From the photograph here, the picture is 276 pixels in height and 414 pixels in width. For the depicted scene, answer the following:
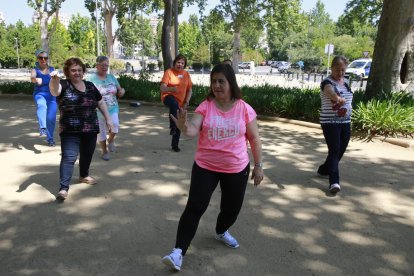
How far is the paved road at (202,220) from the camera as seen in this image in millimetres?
3359

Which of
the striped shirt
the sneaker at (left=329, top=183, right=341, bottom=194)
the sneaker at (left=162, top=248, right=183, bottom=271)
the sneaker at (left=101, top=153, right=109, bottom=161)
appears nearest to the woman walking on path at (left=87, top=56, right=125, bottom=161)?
the sneaker at (left=101, top=153, right=109, bottom=161)

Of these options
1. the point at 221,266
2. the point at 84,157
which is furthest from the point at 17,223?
the point at 221,266

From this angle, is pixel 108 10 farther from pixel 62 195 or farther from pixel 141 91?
pixel 62 195

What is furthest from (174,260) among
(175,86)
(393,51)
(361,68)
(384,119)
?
(361,68)

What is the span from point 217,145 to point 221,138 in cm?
6

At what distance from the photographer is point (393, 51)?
372 inches

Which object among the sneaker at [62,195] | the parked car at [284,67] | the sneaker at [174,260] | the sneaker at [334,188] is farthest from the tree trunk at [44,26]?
the sneaker at [174,260]

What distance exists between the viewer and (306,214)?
14.6 feet

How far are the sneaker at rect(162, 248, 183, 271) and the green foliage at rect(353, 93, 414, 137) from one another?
638cm

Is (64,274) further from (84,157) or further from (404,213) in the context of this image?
(404,213)

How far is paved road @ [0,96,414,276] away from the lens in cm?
336

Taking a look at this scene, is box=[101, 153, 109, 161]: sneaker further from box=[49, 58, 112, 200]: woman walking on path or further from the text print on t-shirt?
the text print on t-shirt

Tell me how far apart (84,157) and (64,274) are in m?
2.06

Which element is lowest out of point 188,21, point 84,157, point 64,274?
point 64,274
